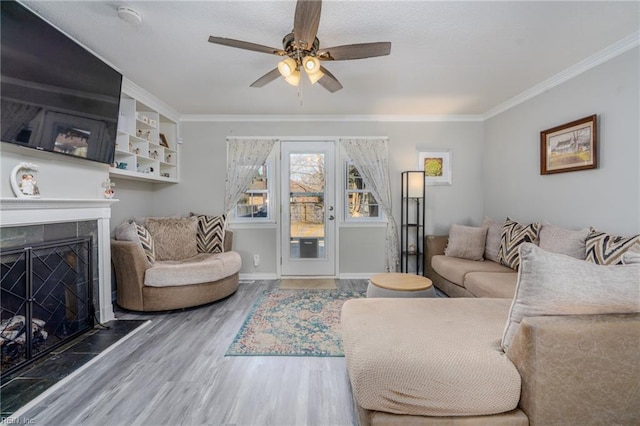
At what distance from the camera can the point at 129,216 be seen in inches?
135

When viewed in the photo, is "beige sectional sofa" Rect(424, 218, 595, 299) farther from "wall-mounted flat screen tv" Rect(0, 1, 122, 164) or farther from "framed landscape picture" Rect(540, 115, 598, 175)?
"wall-mounted flat screen tv" Rect(0, 1, 122, 164)

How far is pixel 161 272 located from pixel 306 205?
6.73 ft

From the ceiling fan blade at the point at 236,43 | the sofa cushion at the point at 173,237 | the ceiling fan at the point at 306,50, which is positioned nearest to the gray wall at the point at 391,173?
the sofa cushion at the point at 173,237

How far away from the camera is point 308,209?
4055 millimetres

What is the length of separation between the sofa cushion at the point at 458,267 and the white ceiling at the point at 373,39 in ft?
6.51

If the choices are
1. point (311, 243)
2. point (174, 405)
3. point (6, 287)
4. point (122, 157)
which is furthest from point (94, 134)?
point (311, 243)

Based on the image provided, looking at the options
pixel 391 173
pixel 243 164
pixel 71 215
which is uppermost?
pixel 243 164

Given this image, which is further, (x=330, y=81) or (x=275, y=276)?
(x=275, y=276)

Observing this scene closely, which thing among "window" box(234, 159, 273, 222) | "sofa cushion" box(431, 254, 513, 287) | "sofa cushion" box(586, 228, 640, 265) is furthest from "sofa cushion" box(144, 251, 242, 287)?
"sofa cushion" box(586, 228, 640, 265)

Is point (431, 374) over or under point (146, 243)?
under

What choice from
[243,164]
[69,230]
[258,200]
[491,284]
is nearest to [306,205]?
[258,200]

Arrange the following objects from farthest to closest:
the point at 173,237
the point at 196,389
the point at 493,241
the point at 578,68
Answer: the point at 173,237 < the point at 493,241 < the point at 578,68 < the point at 196,389

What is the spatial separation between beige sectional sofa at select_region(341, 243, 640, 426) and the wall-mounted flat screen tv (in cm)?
248

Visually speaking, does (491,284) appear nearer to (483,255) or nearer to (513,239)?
(513,239)
